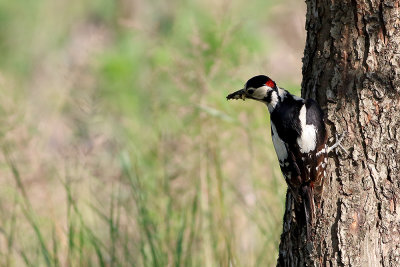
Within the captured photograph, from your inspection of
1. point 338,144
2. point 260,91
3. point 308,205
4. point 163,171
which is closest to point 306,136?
point 338,144

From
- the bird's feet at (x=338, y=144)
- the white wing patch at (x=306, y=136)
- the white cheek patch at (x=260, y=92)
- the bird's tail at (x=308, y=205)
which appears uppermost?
the white cheek patch at (x=260, y=92)

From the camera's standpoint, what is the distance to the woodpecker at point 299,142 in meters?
2.72

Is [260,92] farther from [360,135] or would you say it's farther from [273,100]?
[360,135]

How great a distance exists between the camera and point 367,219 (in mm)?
2596

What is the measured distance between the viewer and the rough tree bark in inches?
102

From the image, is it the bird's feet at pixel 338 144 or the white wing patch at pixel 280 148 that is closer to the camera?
the bird's feet at pixel 338 144

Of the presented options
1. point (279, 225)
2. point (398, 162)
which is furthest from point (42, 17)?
point (398, 162)

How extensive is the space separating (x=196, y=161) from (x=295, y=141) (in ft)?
4.06

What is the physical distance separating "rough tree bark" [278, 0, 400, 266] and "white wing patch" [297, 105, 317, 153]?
0.10 meters

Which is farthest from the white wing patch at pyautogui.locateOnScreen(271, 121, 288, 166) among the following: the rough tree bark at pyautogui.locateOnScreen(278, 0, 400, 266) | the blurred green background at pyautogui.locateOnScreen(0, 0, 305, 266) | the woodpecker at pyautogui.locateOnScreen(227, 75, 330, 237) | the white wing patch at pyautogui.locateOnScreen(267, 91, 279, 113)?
the blurred green background at pyautogui.locateOnScreen(0, 0, 305, 266)

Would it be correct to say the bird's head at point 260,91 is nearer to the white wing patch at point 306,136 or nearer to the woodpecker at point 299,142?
the woodpecker at point 299,142

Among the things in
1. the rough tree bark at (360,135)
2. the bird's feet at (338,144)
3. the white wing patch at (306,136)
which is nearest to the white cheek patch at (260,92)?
the white wing patch at (306,136)

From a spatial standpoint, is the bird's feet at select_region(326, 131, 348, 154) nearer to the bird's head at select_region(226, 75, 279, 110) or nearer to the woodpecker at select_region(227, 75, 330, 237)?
the woodpecker at select_region(227, 75, 330, 237)

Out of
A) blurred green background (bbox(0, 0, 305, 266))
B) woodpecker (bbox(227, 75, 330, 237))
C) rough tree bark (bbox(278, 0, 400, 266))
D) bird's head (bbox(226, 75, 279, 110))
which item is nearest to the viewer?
rough tree bark (bbox(278, 0, 400, 266))
